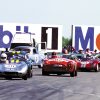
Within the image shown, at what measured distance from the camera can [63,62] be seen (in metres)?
28.3

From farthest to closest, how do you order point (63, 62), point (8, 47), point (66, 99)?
point (8, 47)
point (63, 62)
point (66, 99)

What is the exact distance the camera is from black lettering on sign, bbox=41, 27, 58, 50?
148 feet

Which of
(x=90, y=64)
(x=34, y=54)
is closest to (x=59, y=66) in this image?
(x=90, y=64)

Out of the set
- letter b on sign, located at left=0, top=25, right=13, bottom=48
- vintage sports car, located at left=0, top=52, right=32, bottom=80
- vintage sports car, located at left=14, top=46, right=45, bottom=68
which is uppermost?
letter b on sign, located at left=0, top=25, right=13, bottom=48

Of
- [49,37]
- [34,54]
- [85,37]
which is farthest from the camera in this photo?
[85,37]

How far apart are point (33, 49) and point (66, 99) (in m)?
26.1

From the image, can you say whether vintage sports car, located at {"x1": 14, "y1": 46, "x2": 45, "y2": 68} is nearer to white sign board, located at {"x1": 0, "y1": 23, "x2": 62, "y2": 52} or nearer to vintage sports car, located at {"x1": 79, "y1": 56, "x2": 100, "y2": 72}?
white sign board, located at {"x1": 0, "y1": 23, "x2": 62, "y2": 52}

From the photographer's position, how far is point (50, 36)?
45.5m

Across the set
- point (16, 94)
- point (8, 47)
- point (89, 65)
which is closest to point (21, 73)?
point (16, 94)

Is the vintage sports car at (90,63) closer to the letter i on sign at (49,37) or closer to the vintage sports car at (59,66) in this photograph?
the vintage sports car at (59,66)

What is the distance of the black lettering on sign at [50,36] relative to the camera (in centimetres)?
4506

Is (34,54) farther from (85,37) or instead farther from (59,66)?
(59,66)

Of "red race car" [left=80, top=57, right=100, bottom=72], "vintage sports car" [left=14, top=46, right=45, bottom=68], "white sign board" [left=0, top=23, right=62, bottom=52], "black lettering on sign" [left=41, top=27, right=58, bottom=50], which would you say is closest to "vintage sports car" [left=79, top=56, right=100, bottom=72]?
"red race car" [left=80, top=57, right=100, bottom=72]

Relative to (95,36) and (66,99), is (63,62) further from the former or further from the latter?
(95,36)
